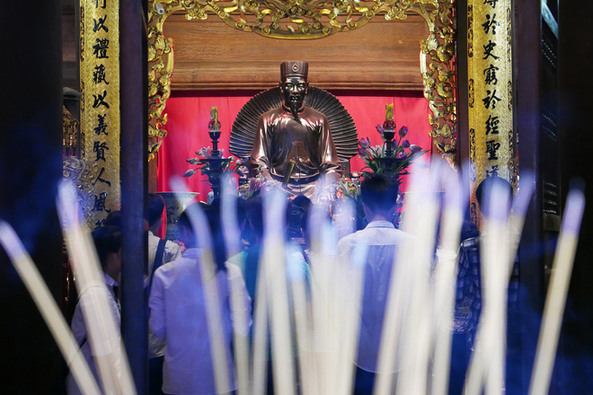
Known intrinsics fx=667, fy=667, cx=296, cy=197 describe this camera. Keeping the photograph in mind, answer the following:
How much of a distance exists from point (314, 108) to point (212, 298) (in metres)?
5.73

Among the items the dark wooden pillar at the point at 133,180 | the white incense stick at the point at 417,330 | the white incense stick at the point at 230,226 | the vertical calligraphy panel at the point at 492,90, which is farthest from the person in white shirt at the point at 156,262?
the vertical calligraphy panel at the point at 492,90

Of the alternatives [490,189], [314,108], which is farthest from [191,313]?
[314,108]

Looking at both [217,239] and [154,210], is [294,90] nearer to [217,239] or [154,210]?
[154,210]

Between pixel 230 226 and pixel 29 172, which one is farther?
pixel 230 226

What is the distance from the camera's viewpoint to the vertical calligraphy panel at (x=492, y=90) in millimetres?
4664

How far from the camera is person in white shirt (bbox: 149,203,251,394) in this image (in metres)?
2.46

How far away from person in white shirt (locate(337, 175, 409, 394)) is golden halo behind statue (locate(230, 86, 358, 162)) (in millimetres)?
5063

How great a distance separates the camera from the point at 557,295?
85.2 inches

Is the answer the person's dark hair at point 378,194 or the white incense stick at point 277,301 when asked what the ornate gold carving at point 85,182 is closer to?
the white incense stick at point 277,301

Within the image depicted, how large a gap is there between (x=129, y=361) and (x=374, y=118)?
258 inches

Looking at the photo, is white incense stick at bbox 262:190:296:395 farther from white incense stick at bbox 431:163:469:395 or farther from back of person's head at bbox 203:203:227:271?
white incense stick at bbox 431:163:469:395

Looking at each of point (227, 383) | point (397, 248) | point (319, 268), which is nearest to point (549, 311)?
point (397, 248)

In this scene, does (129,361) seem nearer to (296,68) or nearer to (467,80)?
(467,80)

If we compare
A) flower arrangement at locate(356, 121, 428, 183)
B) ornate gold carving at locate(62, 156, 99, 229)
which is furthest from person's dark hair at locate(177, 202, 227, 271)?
flower arrangement at locate(356, 121, 428, 183)
